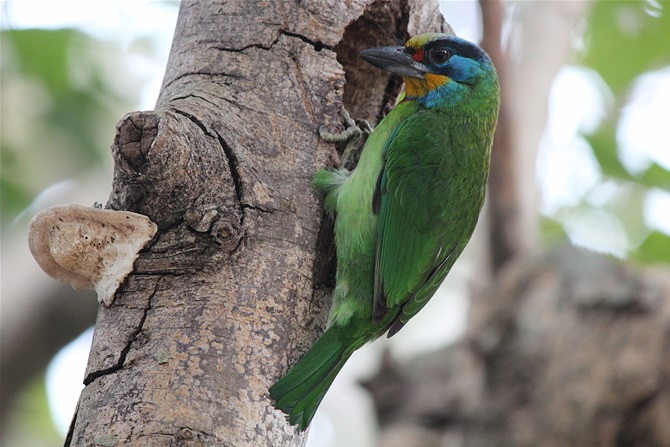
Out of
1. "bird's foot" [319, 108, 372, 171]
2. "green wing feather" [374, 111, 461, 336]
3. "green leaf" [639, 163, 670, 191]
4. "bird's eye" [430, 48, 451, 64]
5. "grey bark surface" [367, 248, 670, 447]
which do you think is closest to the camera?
"bird's foot" [319, 108, 372, 171]

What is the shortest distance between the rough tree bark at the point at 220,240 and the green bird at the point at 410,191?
0.18 m

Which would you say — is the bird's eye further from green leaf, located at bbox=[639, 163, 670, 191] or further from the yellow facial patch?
green leaf, located at bbox=[639, 163, 670, 191]

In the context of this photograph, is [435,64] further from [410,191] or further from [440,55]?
[410,191]

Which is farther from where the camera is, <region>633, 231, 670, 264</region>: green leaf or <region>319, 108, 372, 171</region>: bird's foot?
<region>633, 231, 670, 264</region>: green leaf

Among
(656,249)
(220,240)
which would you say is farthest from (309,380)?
(656,249)

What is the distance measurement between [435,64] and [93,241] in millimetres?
1656

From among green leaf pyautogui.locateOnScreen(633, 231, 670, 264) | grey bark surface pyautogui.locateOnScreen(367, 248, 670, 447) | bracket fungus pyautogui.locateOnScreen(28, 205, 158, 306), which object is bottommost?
grey bark surface pyautogui.locateOnScreen(367, 248, 670, 447)

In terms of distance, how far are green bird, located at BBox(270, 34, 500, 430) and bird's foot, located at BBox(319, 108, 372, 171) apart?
4 cm

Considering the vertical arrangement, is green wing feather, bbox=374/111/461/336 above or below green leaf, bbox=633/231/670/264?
Answer: above

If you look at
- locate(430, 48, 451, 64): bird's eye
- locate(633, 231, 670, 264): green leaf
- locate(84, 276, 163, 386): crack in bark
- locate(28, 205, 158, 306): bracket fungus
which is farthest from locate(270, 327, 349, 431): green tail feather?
locate(633, 231, 670, 264): green leaf

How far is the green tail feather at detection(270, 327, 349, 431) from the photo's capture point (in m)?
1.94

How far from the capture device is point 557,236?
235 inches

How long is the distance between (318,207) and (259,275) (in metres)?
0.33

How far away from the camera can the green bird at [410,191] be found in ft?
8.36
